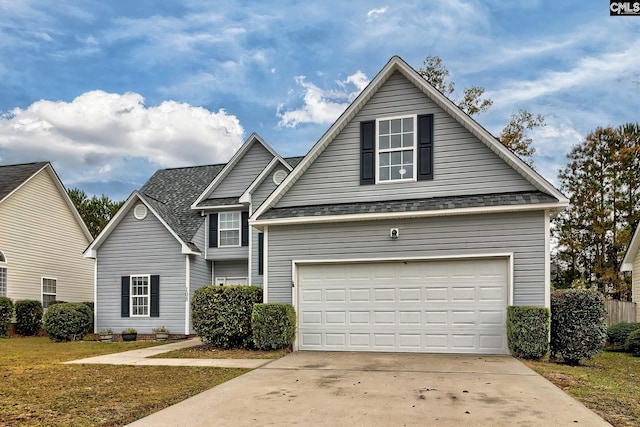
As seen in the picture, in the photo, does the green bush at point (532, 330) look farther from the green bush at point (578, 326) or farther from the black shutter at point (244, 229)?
the black shutter at point (244, 229)

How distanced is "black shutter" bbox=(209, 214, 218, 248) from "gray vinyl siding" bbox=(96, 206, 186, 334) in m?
1.56

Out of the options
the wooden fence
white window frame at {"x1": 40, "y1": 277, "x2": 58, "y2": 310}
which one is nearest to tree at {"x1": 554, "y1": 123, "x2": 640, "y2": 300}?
the wooden fence

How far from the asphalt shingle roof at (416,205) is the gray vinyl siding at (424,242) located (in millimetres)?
346

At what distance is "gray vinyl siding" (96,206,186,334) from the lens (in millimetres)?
18406

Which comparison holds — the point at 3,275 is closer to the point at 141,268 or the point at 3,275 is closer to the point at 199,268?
the point at 141,268

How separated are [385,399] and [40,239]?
21.4 m

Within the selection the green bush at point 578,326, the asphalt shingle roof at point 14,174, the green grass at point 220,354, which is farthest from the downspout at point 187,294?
the green bush at point 578,326

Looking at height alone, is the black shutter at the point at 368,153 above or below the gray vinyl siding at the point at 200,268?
above

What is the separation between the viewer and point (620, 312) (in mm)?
Answer: 19969

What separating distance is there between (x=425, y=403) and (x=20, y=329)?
19.5m

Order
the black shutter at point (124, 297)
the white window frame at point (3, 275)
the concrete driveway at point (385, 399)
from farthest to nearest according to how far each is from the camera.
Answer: the white window frame at point (3, 275)
the black shutter at point (124, 297)
the concrete driveway at point (385, 399)

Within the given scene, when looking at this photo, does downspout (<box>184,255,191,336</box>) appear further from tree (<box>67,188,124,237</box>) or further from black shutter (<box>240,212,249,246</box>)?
tree (<box>67,188,124,237</box>)

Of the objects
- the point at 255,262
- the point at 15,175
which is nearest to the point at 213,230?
the point at 255,262

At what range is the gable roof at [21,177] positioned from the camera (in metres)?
21.7
